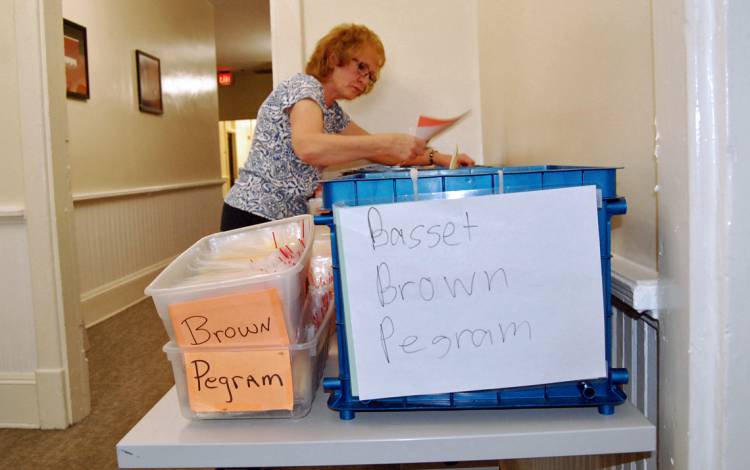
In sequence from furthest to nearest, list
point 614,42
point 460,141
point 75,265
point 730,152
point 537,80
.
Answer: point 75,265 < point 460,141 < point 537,80 < point 614,42 < point 730,152

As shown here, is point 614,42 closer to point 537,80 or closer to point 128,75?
point 537,80

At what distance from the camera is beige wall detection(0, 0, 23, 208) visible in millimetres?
2180

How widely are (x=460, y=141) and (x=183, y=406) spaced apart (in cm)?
164

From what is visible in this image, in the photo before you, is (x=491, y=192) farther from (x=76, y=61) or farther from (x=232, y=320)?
(x=76, y=61)

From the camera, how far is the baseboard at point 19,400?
232 cm

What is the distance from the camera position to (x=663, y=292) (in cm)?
65

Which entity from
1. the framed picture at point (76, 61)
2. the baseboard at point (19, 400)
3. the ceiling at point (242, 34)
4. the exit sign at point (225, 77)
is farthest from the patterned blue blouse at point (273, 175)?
the exit sign at point (225, 77)

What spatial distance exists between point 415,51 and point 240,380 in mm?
1632

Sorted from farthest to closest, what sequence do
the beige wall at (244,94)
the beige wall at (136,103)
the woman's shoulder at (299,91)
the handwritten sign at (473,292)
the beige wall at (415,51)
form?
the beige wall at (244,94) → the beige wall at (136,103) → the beige wall at (415,51) → the woman's shoulder at (299,91) → the handwritten sign at (473,292)

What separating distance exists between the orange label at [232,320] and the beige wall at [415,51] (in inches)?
60.8

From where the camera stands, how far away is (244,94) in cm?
1121

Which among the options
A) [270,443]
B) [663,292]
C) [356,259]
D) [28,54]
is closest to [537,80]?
[663,292]

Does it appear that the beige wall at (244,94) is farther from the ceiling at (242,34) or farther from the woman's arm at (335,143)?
the woman's arm at (335,143)

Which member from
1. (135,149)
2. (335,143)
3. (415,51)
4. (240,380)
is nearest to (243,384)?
(240,380)
